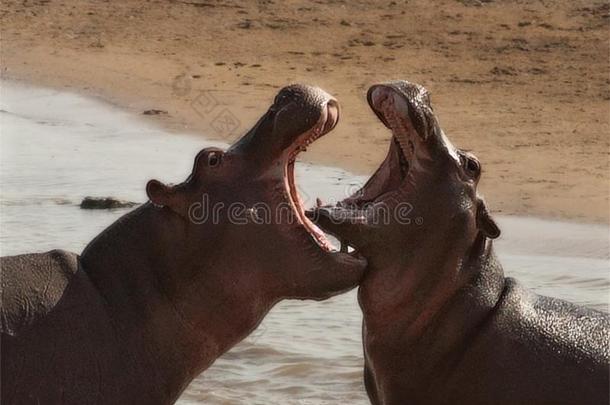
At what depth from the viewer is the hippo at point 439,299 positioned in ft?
21.3

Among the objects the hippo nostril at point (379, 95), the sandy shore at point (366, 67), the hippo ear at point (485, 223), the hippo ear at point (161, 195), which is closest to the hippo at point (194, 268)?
the hippo ear at point (161, 195)

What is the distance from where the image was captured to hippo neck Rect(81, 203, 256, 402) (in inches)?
236

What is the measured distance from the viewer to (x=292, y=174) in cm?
636

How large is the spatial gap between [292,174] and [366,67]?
1097 cm

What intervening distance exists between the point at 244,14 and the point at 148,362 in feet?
47.3

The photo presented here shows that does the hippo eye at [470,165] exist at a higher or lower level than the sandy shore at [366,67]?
higher

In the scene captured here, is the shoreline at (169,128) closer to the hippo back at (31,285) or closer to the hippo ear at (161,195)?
the hippo ear at (161,195)

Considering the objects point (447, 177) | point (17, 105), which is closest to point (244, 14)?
point (17, 105)

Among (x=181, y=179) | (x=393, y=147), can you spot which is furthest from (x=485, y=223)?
(x=181, y=179)

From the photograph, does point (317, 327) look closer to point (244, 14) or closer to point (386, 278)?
point (386, 278)

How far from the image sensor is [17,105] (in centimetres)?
1675

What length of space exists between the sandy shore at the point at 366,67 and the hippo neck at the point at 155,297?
614 centimetres

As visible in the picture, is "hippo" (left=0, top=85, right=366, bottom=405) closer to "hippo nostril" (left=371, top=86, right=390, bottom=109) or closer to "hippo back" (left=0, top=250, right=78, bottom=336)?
"hippo back" (left=0, top=250, right=78, bottom=336)

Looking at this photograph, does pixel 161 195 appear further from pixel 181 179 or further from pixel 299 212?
pixel 181 179
